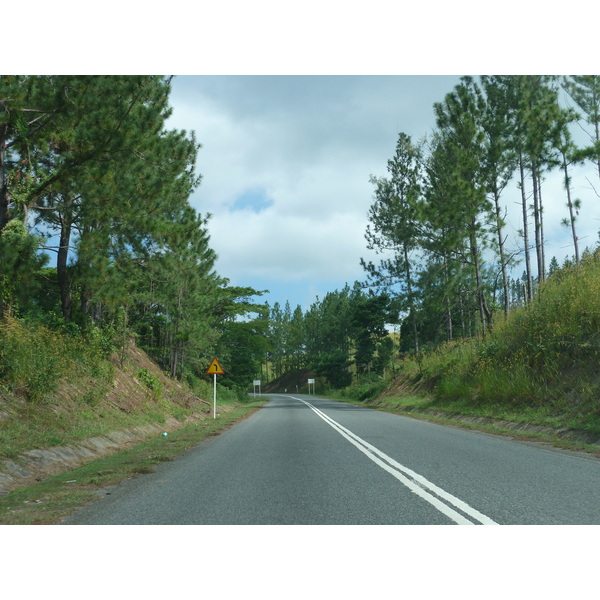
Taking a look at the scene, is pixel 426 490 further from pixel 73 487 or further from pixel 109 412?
pixel 109 412

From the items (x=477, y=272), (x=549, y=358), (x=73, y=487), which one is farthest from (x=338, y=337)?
(x=73, y=487)

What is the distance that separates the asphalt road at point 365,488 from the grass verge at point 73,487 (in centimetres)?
27

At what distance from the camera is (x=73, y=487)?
698cm

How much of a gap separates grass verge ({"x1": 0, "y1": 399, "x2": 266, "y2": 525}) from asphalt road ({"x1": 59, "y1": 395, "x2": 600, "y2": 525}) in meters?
0.27

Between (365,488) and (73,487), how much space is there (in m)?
3.91

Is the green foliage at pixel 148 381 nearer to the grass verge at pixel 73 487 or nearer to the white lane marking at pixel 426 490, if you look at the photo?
the grass verge at pixel 73 487

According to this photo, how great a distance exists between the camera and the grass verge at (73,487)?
5422mm

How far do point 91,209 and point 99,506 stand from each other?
8.63 metres

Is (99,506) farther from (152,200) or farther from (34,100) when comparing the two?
(152,200)

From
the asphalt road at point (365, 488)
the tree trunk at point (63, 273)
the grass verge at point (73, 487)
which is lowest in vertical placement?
the grass verge at point (73, 487)

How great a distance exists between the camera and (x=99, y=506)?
5.70 metres

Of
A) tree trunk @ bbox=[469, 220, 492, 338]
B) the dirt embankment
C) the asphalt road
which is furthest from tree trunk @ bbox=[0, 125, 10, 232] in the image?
tree trunk @ bbox=[469, 220, 492, 338]

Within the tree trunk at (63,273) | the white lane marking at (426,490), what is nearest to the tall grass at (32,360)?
the tree trunk at (63,273)

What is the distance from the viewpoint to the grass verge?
5.42 meters
